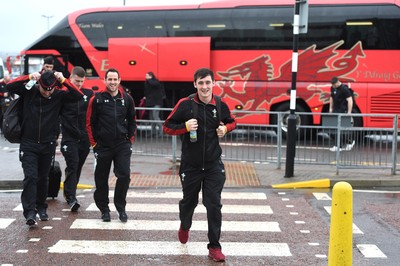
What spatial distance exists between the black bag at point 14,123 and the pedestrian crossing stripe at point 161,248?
1.50 meters

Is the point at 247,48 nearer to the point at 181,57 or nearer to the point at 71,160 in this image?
the point at 181,57

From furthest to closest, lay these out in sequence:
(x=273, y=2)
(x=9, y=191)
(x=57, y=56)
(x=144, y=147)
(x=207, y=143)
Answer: (x=57, y=56), (x=273, y=2), (x=144, y=147), (x=9, y=191), (x=207, y=143)

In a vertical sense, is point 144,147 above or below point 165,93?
below

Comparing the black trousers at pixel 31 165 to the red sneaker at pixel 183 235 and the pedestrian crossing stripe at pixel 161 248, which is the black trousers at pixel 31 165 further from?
the red sneaker at pixel 183 235

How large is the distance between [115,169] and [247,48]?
33.9ft

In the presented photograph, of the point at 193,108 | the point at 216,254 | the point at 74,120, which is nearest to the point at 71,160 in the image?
the point at 74,120

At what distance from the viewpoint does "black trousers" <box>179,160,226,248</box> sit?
5688 millimetres

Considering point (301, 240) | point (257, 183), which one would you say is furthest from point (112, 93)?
point (257, 183)

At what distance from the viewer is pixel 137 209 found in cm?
792

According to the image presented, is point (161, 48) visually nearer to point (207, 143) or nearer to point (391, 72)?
point (391, 72)

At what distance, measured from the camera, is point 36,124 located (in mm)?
6906

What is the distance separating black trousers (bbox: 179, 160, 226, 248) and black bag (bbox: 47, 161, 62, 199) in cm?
296

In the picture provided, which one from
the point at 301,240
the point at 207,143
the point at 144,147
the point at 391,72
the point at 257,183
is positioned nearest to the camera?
the point at 207,143

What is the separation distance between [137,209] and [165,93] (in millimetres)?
9927
